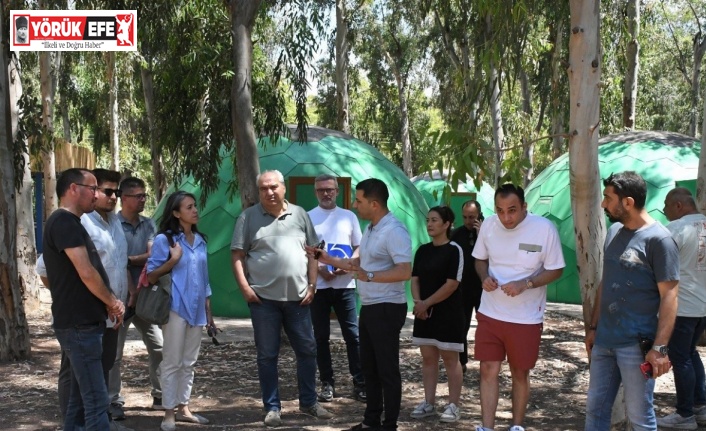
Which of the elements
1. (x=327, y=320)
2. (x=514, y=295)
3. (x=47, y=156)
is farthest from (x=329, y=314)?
(x=47, y=156)

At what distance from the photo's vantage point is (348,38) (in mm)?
26641

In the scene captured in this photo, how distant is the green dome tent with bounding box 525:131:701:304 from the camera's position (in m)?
14.9

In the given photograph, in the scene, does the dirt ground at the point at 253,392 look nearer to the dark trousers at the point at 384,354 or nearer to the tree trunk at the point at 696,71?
the dark trousers at the point at 384,354

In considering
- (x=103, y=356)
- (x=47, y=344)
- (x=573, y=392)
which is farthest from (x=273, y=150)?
(x=103, y=356)

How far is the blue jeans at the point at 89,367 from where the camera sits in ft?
17.5

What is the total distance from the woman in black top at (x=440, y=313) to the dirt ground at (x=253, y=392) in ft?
0.82

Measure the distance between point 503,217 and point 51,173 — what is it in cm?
1454

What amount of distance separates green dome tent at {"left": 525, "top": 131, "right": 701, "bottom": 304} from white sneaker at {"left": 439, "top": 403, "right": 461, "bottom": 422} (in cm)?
857

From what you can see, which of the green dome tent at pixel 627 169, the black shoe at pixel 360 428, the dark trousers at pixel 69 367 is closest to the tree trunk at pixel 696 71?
the green dome tent at pixel 627 169

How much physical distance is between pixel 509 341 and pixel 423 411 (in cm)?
145

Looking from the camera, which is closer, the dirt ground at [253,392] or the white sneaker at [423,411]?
the dirt ground at [253,392]

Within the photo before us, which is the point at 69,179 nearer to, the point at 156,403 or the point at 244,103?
the point at 156,403

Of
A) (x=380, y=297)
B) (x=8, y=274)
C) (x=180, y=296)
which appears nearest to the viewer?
(x=380, y=297)

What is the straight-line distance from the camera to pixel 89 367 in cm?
537
